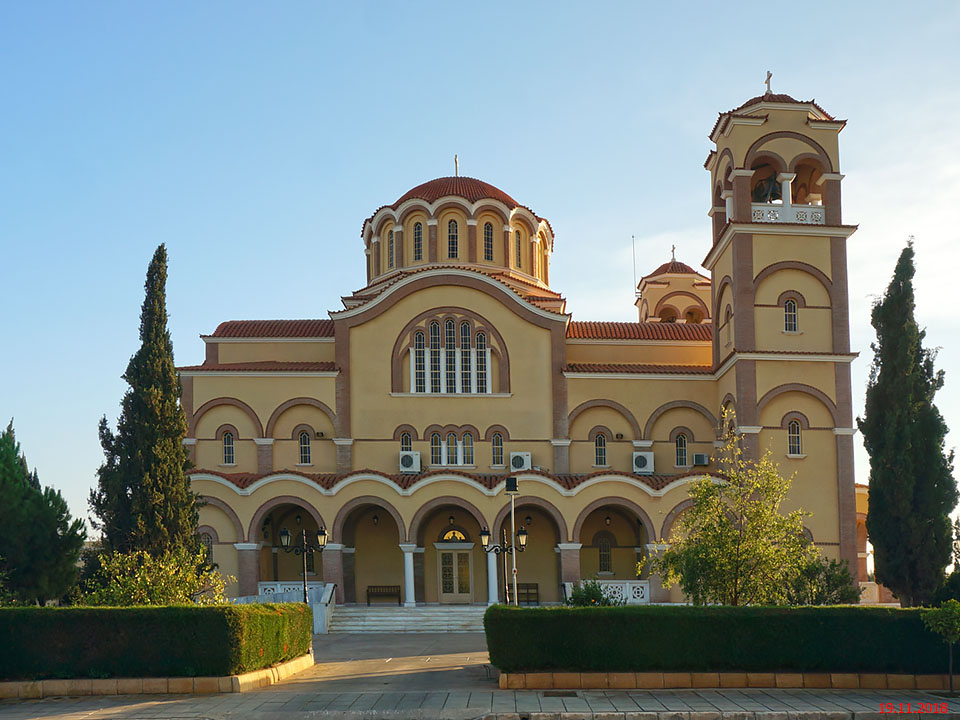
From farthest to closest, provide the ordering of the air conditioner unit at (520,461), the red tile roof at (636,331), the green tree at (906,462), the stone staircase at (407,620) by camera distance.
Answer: the red tile roof at (636,331), the air conditioner unit at (520,461), the stone staircase at (407,620), the green tree at (906,462)

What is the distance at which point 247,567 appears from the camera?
3316cm

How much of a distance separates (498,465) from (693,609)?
18.0m

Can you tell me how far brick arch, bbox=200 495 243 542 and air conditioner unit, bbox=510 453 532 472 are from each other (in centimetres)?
887

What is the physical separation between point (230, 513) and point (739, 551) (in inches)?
681

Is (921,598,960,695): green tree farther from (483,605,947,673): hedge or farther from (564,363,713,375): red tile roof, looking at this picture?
(564,363,713,375): red tile roof

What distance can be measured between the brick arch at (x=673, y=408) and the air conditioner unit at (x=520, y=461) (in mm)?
4147

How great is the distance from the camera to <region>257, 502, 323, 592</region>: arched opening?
35.6 metres

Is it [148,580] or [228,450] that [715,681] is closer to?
[148,580]

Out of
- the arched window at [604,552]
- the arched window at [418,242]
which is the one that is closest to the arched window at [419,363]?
the arched window at [418,242]

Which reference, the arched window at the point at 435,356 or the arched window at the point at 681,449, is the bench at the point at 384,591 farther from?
the arched window at the point at 681,449

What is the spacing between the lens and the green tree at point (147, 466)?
23.3 m

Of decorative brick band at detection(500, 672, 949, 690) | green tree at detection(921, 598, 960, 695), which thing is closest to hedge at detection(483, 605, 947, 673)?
decorative brick band at detection(500, 672, 949, 690)

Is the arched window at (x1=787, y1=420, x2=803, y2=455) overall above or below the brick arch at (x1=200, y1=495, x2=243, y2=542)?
above

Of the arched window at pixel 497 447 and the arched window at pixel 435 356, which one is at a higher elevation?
the arched window at pixel 435 356
